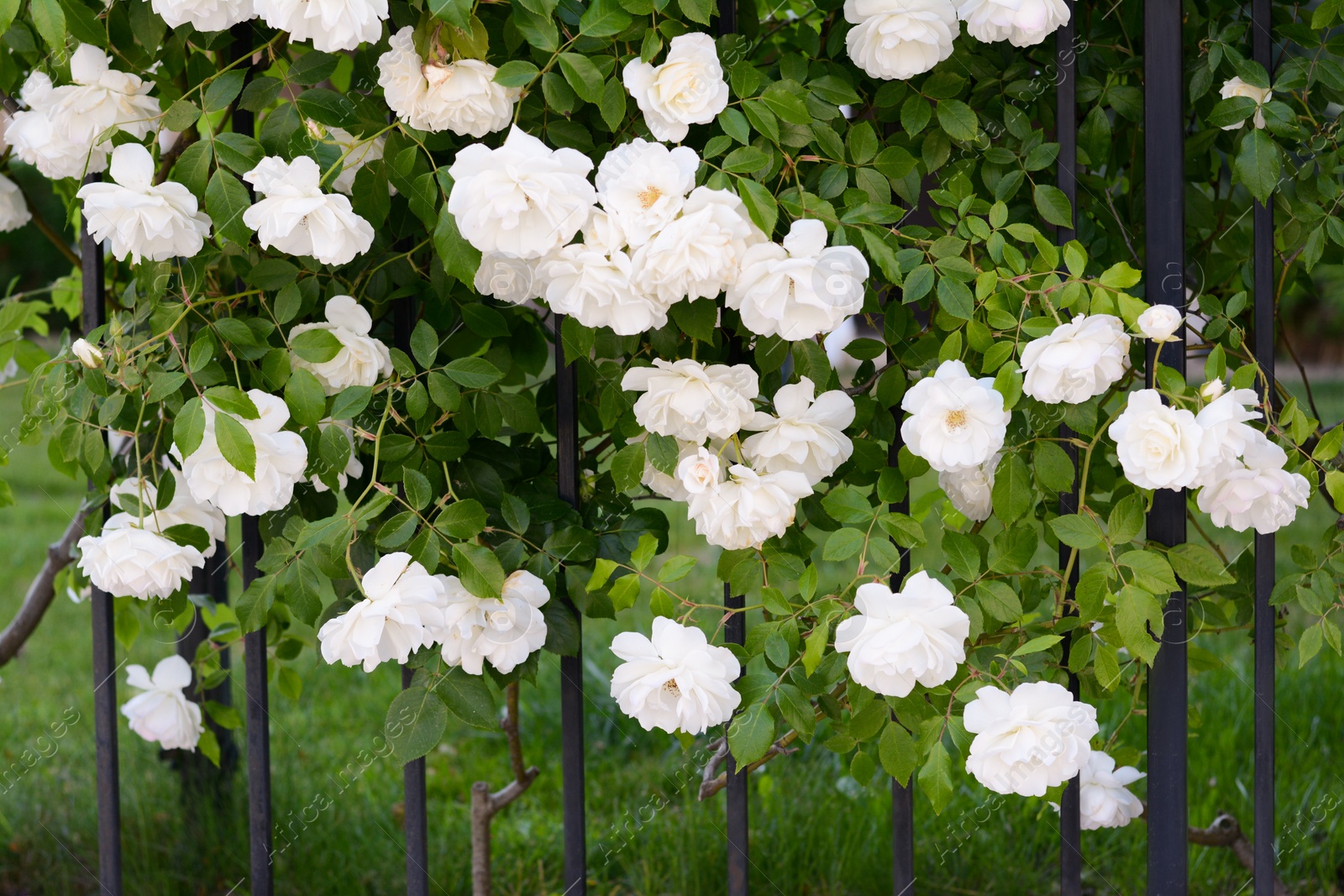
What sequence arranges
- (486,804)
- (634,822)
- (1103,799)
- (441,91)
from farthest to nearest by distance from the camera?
1. (634,822)
2. (486,804)
3. (1103,799)
4. (441,91)

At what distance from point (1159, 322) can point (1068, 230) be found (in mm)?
176

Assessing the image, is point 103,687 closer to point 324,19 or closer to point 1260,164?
point 324,19

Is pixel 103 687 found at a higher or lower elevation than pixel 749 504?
lower

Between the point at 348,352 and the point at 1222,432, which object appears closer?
the point at 1222,432

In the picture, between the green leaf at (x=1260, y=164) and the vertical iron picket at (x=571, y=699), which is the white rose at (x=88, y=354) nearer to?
the vertical iron picket at (x=571, y=699)

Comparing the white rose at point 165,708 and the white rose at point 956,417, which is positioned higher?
the white rose at point 956,417

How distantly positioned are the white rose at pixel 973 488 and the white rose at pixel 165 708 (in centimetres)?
113

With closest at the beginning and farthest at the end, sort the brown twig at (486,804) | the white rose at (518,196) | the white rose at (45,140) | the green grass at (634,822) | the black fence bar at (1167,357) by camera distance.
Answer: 1. the white rose at (518,196)
2. the black fence bar at (1167,357)
3. the white rose at (45,140)
4. the brown twig at (486,804)
5. the green grass at (634,822)

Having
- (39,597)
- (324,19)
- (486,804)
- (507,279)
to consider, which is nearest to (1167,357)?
(507,279)

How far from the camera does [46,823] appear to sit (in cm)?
221

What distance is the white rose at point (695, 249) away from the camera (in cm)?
105

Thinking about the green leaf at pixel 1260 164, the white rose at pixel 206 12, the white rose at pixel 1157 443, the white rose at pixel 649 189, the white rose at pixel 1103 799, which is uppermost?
the white rose at pixel 206 12

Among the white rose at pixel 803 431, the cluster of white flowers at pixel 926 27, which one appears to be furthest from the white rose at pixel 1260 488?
the cluster of white flowers at pixel 926 27

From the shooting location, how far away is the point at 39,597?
1859 mm
